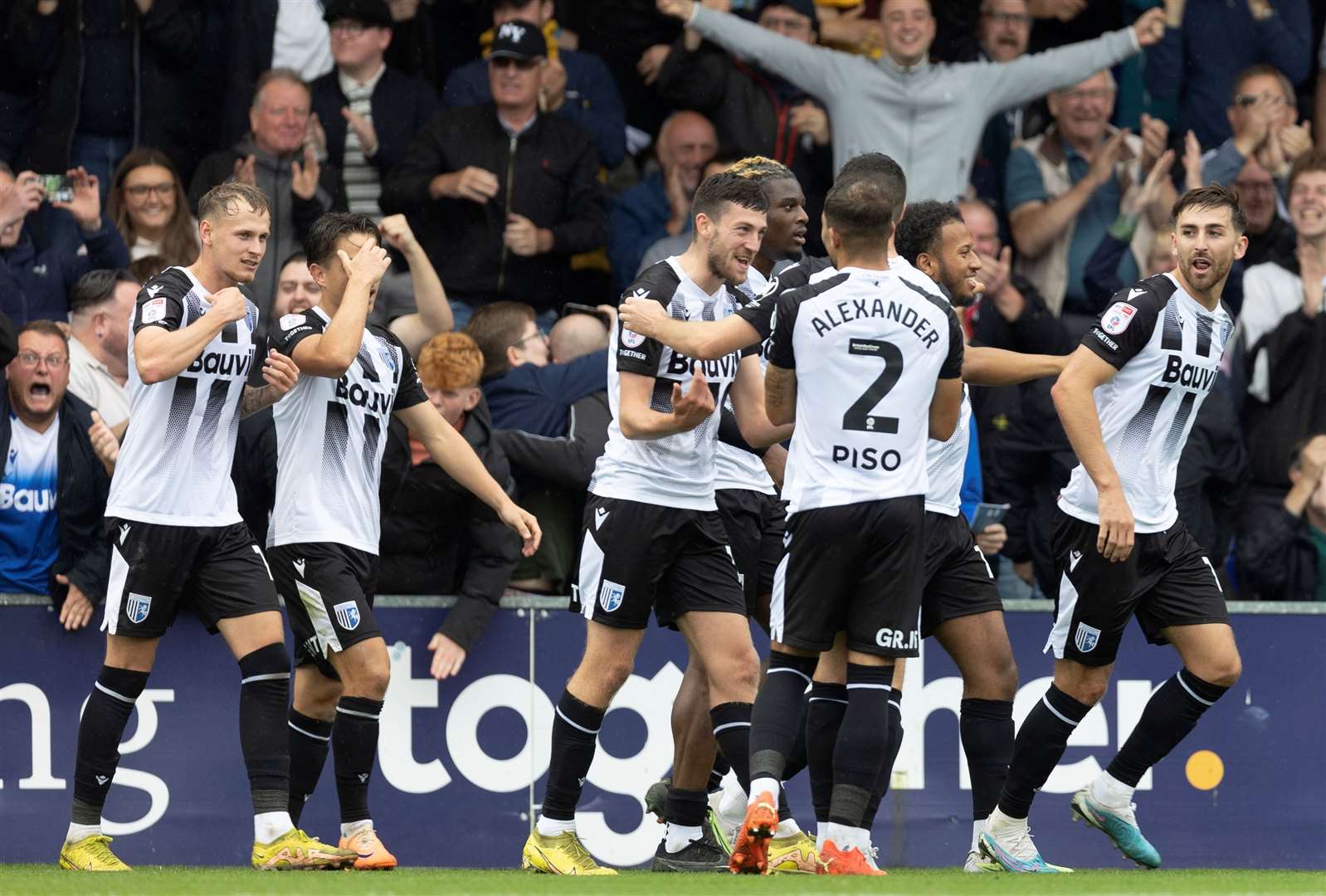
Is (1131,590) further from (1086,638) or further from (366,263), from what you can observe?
(366,263)

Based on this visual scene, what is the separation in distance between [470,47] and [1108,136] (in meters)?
3.86

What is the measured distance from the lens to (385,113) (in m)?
11.1

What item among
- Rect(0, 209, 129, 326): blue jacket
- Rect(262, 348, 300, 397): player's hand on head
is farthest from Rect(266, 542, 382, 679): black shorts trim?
Rect(0, 209, 129, 326): blue jacket

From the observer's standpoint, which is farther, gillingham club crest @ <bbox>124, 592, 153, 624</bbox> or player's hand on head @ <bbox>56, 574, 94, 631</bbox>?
player's hand on head @ <bbox>56, 574, 94, 631</bbox>

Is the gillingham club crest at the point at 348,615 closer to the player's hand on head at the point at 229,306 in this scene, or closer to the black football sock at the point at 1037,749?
the player's hand on head at the point at 229,306

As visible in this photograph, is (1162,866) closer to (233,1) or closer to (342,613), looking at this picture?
(342,613)

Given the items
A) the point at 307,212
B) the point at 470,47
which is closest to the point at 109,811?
the point at 307,212

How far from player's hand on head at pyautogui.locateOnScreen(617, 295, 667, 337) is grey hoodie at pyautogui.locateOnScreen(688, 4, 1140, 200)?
14.1 ft

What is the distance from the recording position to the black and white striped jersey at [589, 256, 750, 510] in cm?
692

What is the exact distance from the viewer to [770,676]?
641 cm

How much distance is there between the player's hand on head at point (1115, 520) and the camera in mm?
6926

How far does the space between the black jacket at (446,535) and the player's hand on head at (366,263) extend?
1465mm

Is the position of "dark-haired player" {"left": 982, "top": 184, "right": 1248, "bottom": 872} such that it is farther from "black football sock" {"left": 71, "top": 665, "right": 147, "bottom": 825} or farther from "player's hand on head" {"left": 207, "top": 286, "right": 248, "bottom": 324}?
"black football sock" {"left": 71, "top": 665, "right": 147, "bottom": 825}

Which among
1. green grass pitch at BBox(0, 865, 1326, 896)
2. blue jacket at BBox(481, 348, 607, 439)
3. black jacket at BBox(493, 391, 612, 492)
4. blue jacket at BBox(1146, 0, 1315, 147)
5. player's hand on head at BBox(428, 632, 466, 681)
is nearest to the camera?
green grass pitch at BBox(0, 865, 1326, 896)
